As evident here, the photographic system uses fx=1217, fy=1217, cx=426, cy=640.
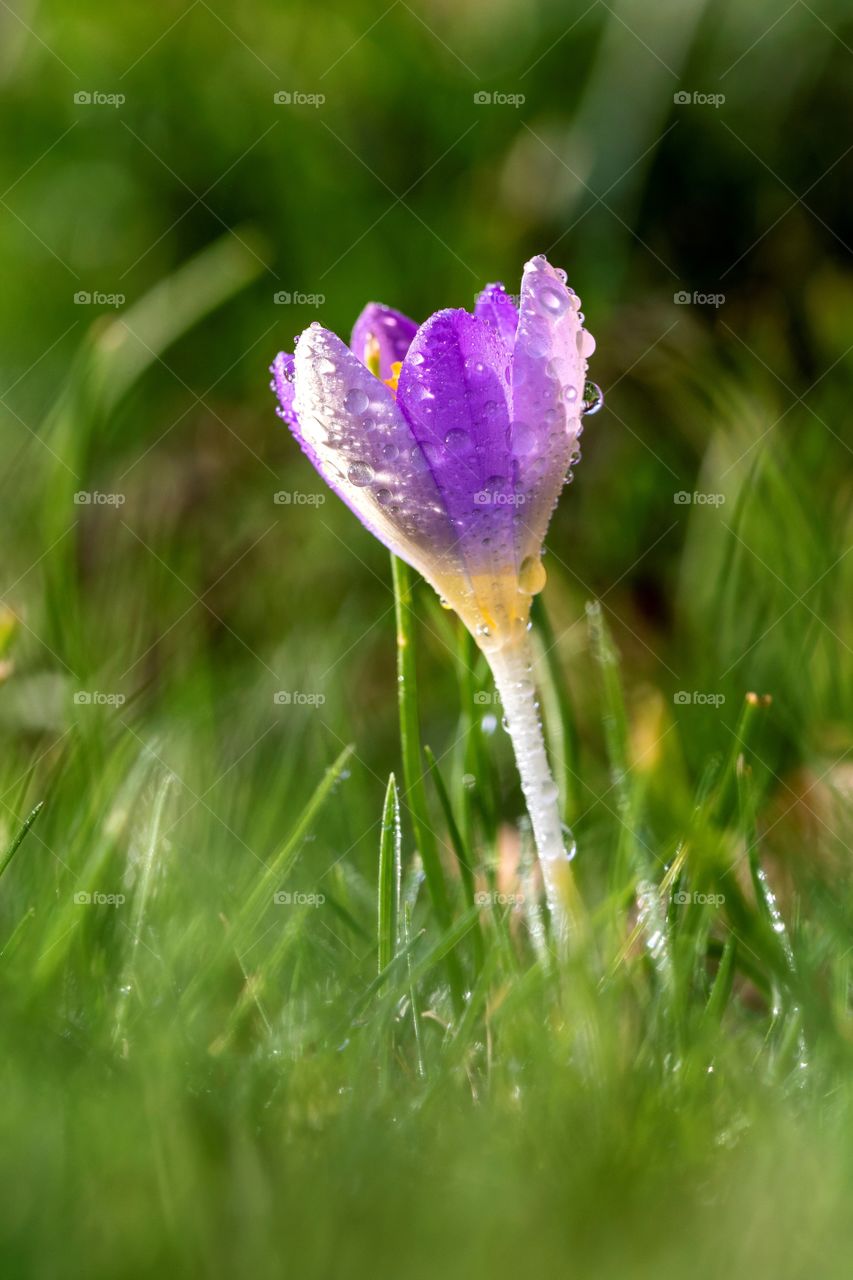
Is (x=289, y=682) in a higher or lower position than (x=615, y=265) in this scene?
lower

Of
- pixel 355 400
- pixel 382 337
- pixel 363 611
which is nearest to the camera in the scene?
pixel 355 400

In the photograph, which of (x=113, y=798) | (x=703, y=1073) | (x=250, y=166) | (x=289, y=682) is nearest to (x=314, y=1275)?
(x=703, y=1073)

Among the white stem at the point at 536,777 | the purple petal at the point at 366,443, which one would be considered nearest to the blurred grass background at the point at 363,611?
the white stem at the point at 536,777

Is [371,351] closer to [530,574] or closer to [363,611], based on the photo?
[530,574]

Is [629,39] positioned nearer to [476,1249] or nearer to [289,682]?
[289,682]

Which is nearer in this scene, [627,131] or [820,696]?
[820,696]

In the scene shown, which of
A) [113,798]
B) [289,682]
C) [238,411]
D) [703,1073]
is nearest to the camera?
[703,1073]

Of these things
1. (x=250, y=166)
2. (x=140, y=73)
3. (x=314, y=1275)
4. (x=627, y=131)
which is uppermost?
(x=140, y=73)

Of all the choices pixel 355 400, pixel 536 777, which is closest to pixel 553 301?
pixel 355 400
